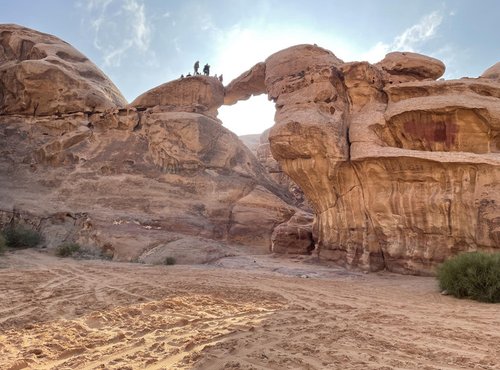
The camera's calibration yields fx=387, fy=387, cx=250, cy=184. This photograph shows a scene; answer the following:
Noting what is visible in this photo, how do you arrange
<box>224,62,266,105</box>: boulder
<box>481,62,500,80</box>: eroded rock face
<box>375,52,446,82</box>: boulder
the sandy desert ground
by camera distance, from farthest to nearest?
<box>224,62,266,105</box>: boulder, <box>481,62,500,80</box>: eroded rock face, <box>375,52,446,82</box>: boulder, the sandy desert ground

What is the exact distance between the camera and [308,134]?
13.8 m

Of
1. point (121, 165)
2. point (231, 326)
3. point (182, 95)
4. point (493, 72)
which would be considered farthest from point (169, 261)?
point (493, 72)

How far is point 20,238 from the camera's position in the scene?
15625 millimetres

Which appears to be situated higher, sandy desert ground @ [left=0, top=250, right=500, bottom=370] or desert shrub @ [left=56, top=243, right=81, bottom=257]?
sandy desert ground @ [left=0, top=250, right=500, bottom=370]

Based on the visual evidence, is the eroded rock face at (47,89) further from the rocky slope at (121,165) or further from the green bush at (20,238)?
the green bush at (20,238)

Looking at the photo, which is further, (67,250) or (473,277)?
(67,250)

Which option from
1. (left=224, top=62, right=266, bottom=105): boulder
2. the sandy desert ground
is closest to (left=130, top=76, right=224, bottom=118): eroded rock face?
(left=224, top=62, right=266, bottom=105): boulder

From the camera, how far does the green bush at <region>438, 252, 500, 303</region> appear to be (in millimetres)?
7384

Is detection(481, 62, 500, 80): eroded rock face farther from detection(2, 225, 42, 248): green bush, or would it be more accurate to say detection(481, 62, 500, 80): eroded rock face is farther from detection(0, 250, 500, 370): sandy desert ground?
detection(2, 225, 42, 248): green bush

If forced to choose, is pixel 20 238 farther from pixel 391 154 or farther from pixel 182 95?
pixel 391 154

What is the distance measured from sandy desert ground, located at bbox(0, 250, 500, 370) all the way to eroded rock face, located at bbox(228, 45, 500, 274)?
375cm

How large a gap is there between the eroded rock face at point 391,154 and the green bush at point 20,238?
10.6 metres

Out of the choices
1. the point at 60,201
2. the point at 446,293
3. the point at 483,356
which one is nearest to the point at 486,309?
the point at 446,293

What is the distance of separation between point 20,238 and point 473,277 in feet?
52.0
